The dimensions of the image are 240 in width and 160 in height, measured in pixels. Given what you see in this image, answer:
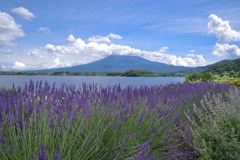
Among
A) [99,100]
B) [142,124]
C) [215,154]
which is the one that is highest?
[99,100]

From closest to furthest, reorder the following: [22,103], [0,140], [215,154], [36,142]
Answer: [36,142], [0,140], [22,103], [215,154]

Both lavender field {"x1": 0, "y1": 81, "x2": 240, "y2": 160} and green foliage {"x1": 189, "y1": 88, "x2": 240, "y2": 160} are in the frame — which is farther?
green foliage {"x1": 189, "y1": 88, "x2": 240, "y2": 160}

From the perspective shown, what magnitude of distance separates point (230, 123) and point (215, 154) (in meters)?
0.48

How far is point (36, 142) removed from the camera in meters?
1.71

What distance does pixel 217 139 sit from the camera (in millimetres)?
2900

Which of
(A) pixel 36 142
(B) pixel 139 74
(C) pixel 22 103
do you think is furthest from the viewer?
(B) pixel 139 74

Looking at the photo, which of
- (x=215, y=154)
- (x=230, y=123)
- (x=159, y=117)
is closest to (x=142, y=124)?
(x=159, y=117)

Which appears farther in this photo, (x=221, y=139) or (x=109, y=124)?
(x=221, y=139)

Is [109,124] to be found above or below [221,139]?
above

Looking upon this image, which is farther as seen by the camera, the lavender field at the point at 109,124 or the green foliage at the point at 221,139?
the green foliage at the point at 221,139

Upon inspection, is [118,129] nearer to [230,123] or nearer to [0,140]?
[0,140]

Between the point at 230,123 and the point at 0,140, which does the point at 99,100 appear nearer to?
the point at 0,140

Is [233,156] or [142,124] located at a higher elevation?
[142,124]

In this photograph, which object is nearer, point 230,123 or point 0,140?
point 0,140
